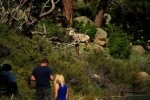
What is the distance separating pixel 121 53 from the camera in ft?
120

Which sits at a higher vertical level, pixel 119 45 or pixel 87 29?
pixel 87 29

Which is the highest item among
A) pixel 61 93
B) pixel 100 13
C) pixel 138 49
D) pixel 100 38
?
pixel 61 93

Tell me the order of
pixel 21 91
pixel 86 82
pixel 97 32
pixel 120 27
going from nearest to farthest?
1. pixel 21 91
2. pixel 86 82
3. pixel 97 32
4. pixel 120 27

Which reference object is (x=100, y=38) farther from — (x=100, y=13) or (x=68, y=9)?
(x=100, y=13)

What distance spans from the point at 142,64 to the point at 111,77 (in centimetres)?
553

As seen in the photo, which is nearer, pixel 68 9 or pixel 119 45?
pixel 119 45

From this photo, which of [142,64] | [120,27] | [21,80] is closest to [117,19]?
[120,27]

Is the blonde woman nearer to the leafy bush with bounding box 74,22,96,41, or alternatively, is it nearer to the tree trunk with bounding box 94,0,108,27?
the leafy bush with bounding box 74,22,96,41

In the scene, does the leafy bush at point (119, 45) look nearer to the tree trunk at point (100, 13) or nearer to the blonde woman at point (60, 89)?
the tree trunk at point (100, 13)

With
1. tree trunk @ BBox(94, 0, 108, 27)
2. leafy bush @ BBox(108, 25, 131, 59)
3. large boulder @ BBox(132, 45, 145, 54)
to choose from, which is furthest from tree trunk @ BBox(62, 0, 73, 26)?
large boulder @ BBox(132, 45, 145, 54)

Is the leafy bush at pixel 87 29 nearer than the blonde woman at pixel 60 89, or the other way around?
the blonde woman at pixel 60 89

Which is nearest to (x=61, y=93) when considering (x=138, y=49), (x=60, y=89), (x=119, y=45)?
(x=60, y=89)

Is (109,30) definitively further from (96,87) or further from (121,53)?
(96,87)

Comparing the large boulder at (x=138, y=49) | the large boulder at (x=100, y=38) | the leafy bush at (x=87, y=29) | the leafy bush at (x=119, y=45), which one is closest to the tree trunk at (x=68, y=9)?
the leafy bush at (x=87, y=29)
